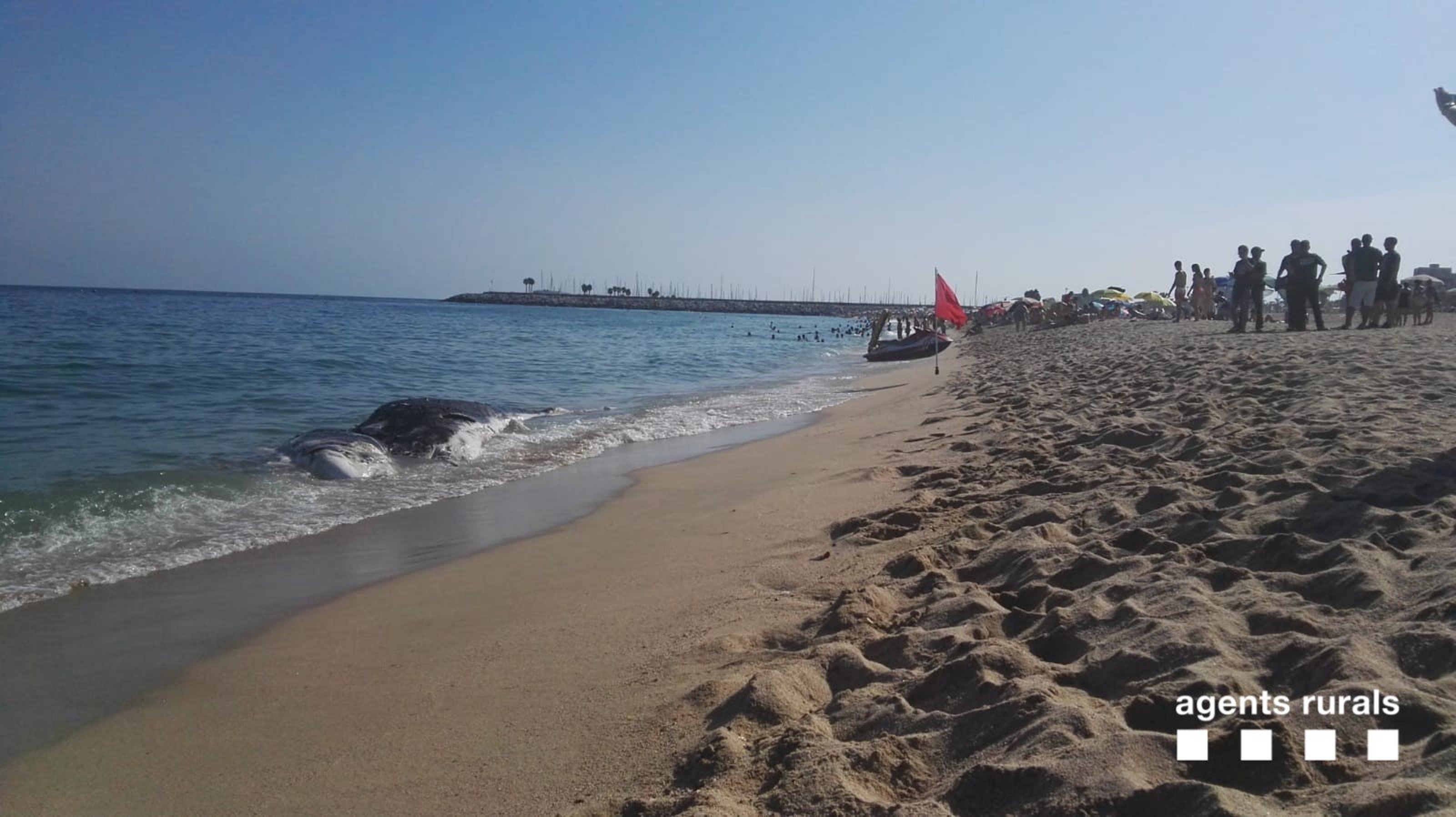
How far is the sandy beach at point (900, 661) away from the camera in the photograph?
7.59ft

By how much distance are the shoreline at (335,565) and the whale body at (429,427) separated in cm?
197

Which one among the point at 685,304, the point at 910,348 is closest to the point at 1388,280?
the point at 910,348

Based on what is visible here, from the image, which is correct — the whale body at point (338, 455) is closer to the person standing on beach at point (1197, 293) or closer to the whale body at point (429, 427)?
the whale body at point (429, 427)

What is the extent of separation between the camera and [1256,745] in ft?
7.10

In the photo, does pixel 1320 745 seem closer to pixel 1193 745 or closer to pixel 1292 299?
pixel 1193 745

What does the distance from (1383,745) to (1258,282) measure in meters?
17.1

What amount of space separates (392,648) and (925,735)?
282cm

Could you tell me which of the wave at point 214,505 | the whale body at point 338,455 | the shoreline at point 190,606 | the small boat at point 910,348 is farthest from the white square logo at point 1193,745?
the small boat at point 910,348

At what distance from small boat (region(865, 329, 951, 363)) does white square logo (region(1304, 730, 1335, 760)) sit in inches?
968

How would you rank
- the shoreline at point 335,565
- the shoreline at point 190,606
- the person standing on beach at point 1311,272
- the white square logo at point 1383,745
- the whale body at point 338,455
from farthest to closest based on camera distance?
the person standing on beach at point 1311,272 → the whale body at point 338,455 → the shoreline at point 190,606 → the shoreline at point 335,565 → the white square logo at point 1383,745

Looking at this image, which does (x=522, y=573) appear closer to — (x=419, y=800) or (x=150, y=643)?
(x=150, y=643)

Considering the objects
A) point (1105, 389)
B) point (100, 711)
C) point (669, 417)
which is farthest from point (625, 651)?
point (669, 417)

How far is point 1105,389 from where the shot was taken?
33.6 ft

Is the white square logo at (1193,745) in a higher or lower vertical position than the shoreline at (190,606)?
higher
